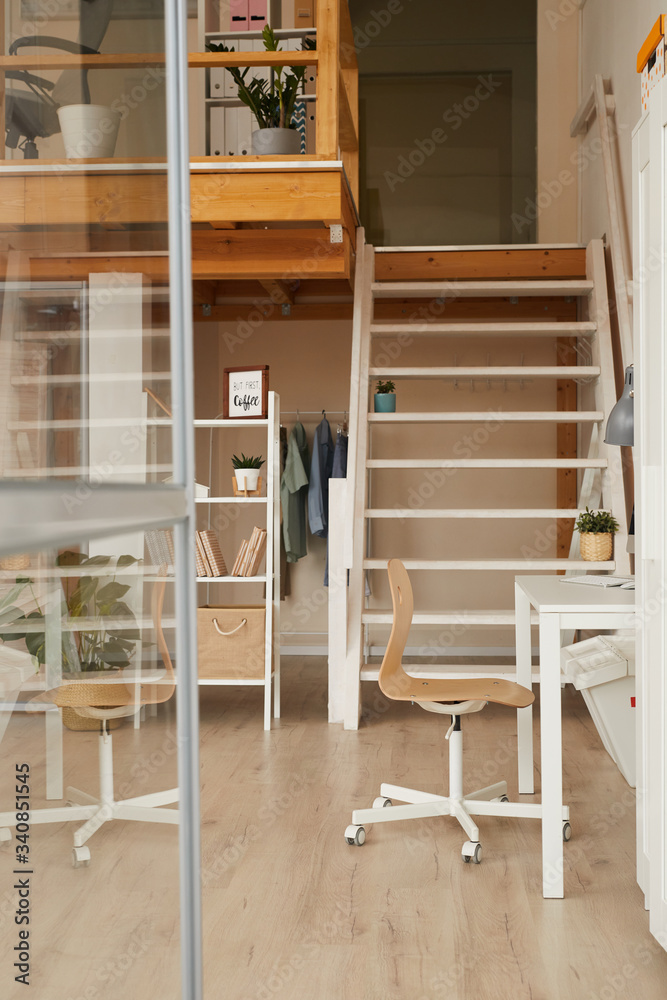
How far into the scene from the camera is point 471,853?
262cm

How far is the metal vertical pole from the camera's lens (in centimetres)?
88

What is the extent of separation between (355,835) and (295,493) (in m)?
3.25

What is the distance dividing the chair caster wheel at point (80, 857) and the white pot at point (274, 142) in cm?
358

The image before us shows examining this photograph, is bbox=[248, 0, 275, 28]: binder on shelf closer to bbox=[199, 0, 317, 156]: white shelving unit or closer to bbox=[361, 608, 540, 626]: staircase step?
bbox=[199, 0, 317, 156]: white shelving unit

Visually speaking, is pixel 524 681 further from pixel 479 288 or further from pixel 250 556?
pixel 479 288

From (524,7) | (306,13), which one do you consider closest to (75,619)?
(306,13)

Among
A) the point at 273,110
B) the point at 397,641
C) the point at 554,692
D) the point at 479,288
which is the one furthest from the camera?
the point at 479,288

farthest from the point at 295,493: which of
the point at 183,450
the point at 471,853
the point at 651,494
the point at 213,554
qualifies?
the point at 183,450

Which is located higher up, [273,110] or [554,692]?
[273,110]

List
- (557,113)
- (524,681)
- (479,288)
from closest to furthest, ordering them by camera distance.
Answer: (524,681) < (479,288) < (557,113)

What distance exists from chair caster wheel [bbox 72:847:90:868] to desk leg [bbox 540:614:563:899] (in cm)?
178

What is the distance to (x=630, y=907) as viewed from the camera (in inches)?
92.8

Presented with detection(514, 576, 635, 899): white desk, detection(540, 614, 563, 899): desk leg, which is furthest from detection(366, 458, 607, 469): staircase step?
detection(540, 614, 563, 899): desk leg

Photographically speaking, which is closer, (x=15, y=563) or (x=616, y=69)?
(x=15, y=563)
